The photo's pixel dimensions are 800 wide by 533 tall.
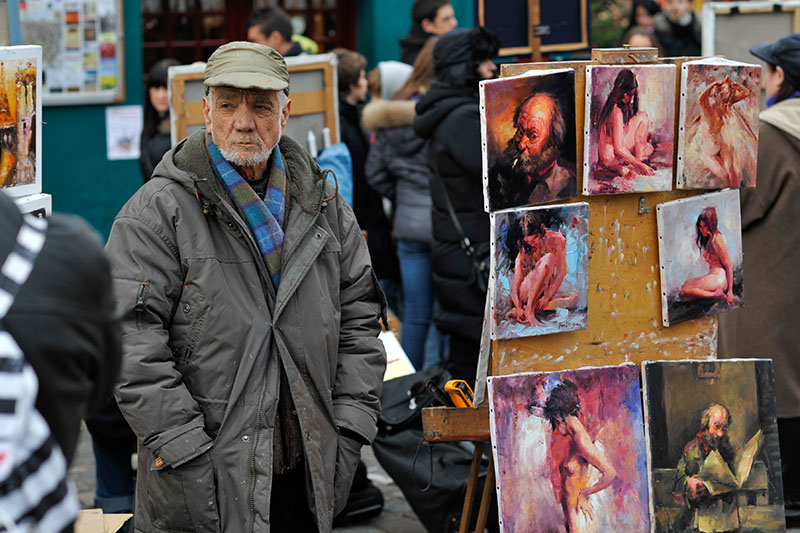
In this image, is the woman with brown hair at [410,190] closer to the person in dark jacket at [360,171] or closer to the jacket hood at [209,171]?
the person in dark jacket at [360,171]

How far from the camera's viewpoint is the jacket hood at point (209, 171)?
2857 mm

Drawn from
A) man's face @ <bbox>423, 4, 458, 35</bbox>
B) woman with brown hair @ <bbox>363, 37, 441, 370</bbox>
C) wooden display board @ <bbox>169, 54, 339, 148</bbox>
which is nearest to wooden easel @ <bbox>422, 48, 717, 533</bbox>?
wooden display board @ <bbox>169, 54, 339, 148</bbox>

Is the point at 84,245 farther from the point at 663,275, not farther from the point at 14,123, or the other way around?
the point at 663,275

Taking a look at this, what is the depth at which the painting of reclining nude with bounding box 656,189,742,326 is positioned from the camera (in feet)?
11.6

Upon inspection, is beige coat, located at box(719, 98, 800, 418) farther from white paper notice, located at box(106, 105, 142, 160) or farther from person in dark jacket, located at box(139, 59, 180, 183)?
white paper notice, located at box(106, 105, 142, 160)

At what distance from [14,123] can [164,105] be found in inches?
109

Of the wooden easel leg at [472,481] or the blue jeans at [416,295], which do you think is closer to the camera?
the wooden easel leg at [472,481]

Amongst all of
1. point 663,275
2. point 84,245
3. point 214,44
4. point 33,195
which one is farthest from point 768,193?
point 214,44

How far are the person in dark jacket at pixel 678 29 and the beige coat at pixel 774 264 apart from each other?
412 cm

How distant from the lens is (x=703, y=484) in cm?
362

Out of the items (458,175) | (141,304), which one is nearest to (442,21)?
(458,175)

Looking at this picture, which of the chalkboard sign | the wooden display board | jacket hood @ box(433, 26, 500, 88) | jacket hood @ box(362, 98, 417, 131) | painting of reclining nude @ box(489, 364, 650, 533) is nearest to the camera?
painting of reclining nude @ box(489, 364, 650, 533)

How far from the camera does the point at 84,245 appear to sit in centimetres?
146

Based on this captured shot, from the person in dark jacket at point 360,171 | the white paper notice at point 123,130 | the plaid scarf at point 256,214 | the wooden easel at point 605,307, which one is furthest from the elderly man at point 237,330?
the white paper notice at point 123,130
